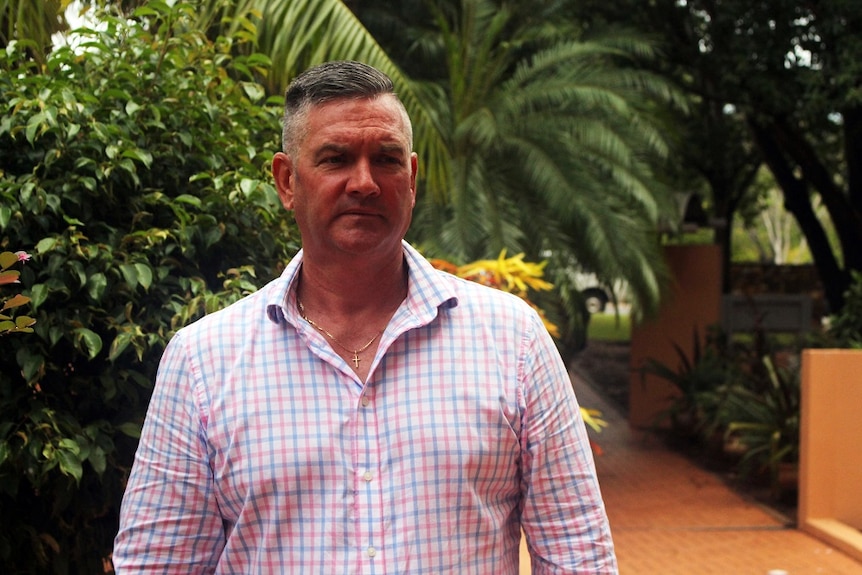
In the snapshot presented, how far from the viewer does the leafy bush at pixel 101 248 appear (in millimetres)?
3447

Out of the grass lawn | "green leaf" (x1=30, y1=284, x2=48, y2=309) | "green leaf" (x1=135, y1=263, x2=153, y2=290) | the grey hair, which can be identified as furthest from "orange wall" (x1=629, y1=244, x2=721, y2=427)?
the grey hair

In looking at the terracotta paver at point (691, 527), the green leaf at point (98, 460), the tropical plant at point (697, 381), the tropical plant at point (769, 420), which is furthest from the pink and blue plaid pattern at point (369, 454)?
the tropical plant at point (697, 381)

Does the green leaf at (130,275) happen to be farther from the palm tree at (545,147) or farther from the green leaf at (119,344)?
the palm tree at (545,147)

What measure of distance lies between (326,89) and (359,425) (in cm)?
59

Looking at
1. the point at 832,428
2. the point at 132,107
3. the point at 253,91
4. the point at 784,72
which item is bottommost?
the point at 832,428

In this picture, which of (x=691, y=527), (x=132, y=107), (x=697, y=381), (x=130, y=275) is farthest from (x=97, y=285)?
(x=697, y=381)

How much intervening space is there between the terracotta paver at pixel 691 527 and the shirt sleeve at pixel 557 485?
19.9ft

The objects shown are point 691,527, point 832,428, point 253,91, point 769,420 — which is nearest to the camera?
point 253,91

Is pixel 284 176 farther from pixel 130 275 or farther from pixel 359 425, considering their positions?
pixel 130 275

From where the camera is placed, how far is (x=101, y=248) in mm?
3557

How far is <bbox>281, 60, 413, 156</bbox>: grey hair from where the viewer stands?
6.66 feet

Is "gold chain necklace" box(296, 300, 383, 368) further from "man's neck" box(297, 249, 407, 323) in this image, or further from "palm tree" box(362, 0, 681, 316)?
→ "palm tree" box(362, 0, 681, 316)

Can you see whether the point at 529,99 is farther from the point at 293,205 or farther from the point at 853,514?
the point at 293,205

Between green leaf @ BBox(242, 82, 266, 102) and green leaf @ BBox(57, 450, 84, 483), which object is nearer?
green leaf @ BBox(57, 450, 84, 483)
